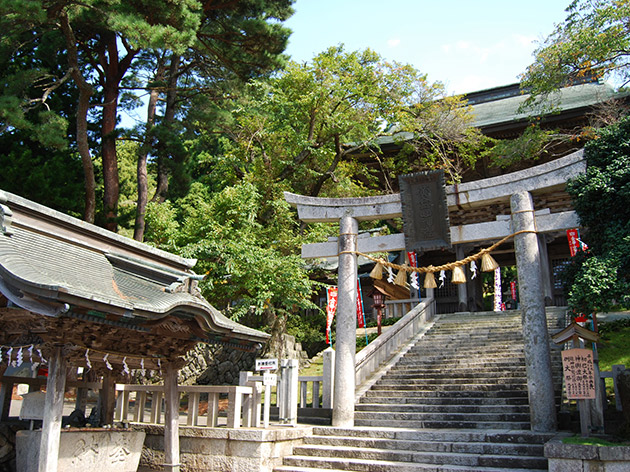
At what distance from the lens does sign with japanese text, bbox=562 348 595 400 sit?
26.0 ft

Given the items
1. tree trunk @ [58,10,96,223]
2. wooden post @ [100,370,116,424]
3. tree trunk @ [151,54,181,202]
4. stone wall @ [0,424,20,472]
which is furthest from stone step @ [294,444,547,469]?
tree trunk @ [151,54,181,202]

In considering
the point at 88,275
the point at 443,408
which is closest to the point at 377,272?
the point at 443,408

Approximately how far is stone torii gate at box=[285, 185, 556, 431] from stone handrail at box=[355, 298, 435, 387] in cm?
189

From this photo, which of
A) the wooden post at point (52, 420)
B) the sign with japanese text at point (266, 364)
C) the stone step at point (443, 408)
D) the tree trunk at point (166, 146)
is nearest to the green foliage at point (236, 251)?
the tree trunk at point (166, 146)

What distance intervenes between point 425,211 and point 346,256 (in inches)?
74.7

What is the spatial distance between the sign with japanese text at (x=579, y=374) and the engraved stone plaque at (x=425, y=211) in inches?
130

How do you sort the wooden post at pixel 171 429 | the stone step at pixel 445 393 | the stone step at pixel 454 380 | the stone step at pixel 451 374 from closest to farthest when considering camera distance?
the wooden post at pixel 171 429 → the stone step at pixel 445 393 → the stone step at pixel 454 380 → the stone step at pixel 451 374

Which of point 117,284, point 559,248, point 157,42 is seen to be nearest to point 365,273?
point 559,248

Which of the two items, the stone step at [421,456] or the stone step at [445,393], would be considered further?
the stone step at [445,393]

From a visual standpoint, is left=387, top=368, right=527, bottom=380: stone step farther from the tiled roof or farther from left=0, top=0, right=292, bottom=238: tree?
left=0, top=0, right=292, bottom=238: tree

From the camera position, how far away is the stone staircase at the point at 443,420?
802cm

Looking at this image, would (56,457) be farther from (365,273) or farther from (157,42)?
(365,273)

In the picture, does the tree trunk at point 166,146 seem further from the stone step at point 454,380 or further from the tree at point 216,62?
the stone step at point 454,380

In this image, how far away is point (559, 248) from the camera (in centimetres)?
2212
